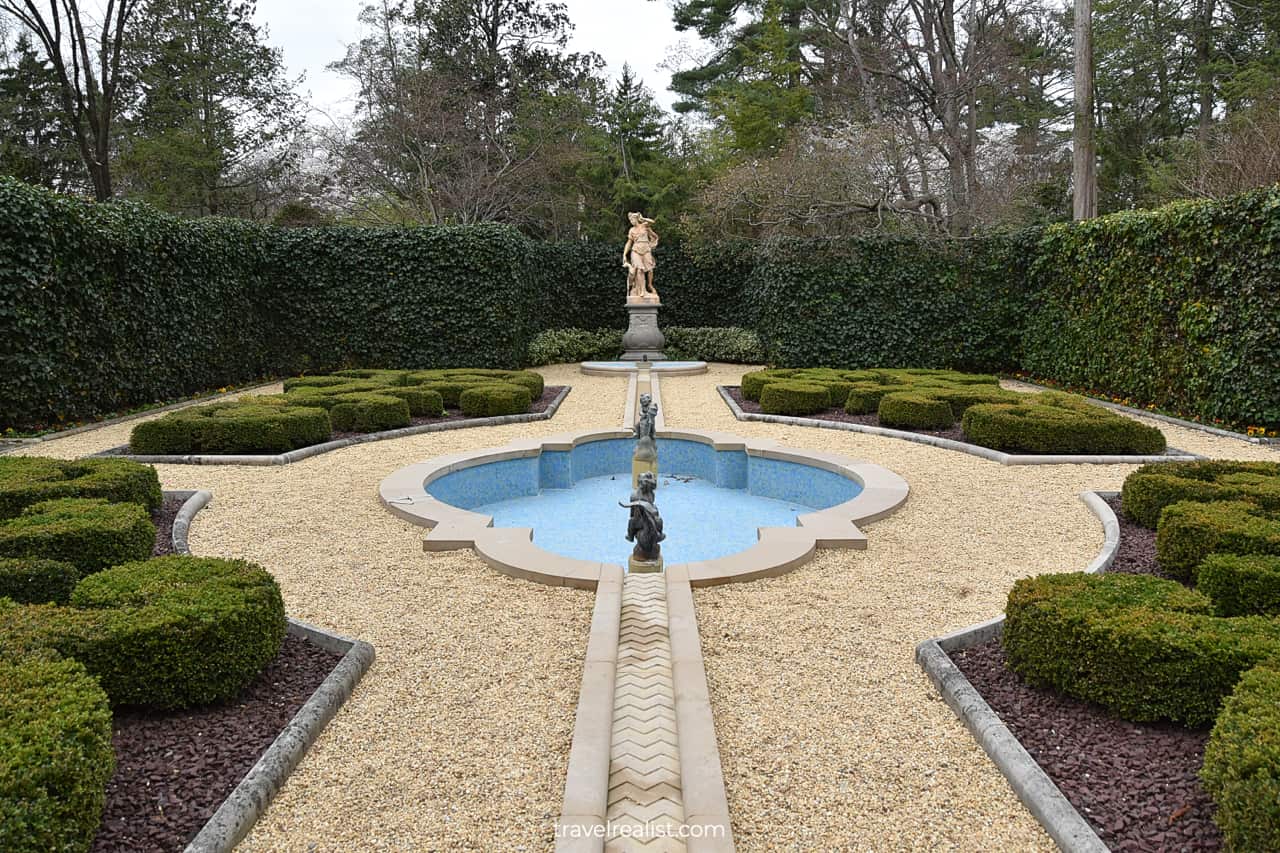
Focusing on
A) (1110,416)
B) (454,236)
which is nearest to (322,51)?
(454,236)

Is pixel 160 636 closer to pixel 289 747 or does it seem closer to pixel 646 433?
pixel 289 747

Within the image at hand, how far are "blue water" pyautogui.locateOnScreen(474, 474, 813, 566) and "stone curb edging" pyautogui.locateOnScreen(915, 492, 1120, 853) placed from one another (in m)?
2.62

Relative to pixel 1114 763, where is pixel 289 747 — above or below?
above

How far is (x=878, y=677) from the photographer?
12.4ft

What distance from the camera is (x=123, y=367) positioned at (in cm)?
1196

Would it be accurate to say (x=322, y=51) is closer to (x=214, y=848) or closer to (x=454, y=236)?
(x=454, y=236)

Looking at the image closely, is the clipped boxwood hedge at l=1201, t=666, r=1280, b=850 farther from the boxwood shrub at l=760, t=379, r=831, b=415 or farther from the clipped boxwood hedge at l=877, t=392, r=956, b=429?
the boxwood shrub at l=760, t=379, r=831, b=415

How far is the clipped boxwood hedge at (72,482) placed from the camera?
5461mm

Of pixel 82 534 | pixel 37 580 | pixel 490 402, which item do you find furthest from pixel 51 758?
pixel 490 402

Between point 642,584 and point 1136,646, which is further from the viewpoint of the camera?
point 642,584

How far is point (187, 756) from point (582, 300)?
19921mm

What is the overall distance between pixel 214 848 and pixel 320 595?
8.08 feet

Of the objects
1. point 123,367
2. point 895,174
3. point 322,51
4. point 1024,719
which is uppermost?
point 322,51

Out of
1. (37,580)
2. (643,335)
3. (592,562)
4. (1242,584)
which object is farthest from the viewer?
(643,335)
